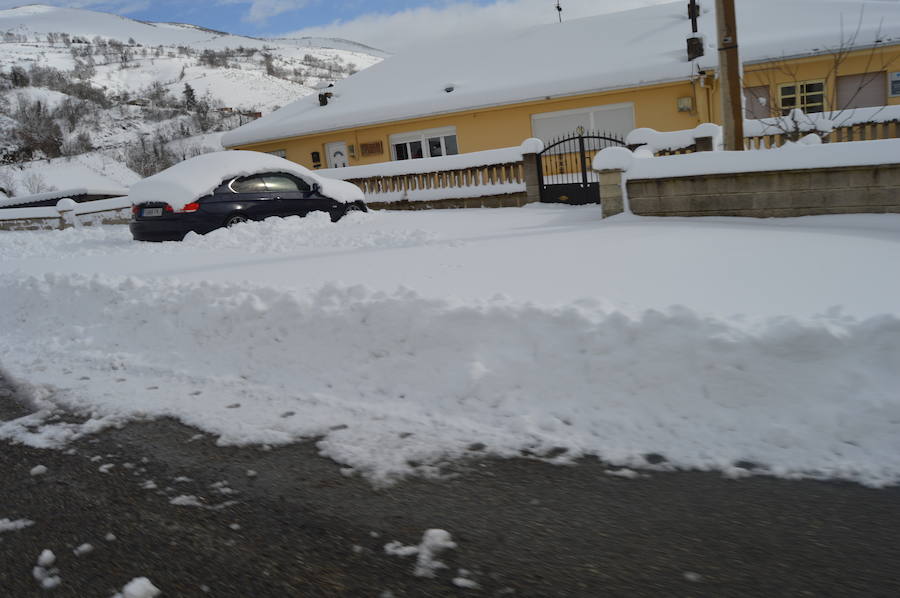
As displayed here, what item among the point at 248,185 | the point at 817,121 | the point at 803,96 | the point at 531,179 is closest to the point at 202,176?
the point at 248,185

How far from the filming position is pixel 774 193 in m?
→ 8.26

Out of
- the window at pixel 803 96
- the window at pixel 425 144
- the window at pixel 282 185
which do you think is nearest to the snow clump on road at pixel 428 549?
the window at pixel 282 185

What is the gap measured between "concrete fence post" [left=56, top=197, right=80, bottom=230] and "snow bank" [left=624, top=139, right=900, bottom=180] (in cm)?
1790

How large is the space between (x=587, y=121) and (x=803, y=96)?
20.0 feet

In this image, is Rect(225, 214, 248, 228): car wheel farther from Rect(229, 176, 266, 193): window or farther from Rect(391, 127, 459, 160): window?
Rect(391, 127, 459, 160): window

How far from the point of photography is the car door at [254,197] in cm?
1171

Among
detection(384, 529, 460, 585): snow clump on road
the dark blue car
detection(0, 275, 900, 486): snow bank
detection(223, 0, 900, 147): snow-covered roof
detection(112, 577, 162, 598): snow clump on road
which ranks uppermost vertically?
detection(223, 0, 900, 147): snow-covered roof

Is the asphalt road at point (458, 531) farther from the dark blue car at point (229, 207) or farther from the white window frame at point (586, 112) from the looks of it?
the white window frame at point (586, 112)

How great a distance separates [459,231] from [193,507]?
793 cm

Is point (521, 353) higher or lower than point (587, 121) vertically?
lower

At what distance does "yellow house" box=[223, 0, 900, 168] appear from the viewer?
17.4 meters

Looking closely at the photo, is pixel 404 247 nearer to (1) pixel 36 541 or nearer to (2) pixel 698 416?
(2) pixel 698 416

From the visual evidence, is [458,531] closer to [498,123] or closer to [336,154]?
[498,123]

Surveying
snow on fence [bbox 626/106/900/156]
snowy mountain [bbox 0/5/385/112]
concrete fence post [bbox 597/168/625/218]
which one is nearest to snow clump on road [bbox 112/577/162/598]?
concrete fence post [bbox 597/168/625/218]
